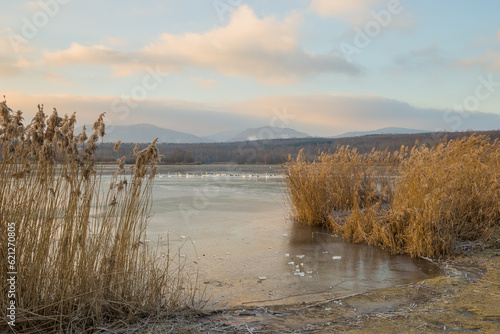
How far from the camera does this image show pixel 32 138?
3.45 m

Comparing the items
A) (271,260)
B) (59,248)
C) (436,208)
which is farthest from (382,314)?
(436,208)

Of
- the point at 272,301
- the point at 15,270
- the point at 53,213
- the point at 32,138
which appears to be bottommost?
the point at 272,301

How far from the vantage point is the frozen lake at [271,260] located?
15.7ft

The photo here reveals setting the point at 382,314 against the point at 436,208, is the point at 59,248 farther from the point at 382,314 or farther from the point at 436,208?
the point at 436,208

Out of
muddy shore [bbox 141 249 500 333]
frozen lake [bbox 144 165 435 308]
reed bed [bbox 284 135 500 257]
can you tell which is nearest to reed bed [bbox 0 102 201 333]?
muddy shore [bbox 141 249 500 333]

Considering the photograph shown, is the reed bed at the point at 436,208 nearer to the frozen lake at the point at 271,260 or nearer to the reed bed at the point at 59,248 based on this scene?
the frozen lake at the point at 271,260

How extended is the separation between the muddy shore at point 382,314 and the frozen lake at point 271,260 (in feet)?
1.17

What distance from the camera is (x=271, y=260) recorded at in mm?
6215

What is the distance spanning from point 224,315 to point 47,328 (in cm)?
157

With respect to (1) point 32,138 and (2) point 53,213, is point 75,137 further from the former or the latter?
(2) point 53,213

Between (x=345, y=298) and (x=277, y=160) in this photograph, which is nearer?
(x=345, y=298)

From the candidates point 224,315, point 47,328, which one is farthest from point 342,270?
point 47,328

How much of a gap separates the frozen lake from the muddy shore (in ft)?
1.17

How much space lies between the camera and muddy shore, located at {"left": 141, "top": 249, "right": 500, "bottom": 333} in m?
3.47
